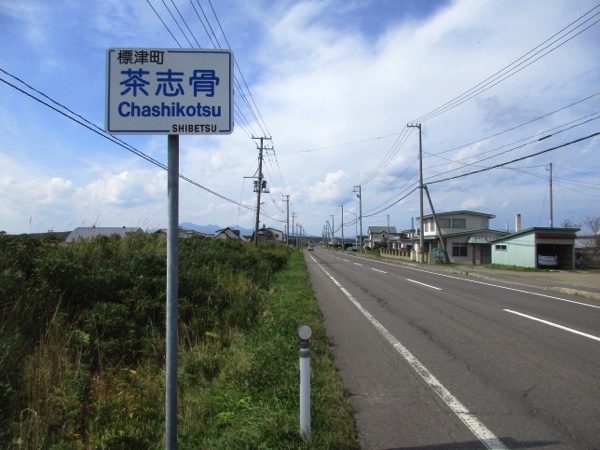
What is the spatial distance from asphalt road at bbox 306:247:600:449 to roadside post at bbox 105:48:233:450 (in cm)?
→ 255

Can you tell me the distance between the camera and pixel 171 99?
292 centimetres

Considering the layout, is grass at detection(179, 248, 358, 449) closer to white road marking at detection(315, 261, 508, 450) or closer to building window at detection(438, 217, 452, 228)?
white road marking at detection(315, 261, 508, 450)

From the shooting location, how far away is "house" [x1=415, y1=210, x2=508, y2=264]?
50156 millimetres

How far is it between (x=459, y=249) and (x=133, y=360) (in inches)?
1976

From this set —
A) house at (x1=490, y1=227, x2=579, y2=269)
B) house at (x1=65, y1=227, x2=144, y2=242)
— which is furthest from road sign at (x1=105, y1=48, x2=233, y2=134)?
house at (x1=490, y1=227, x2=579, y2=269)

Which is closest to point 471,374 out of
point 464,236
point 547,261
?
point 547,261

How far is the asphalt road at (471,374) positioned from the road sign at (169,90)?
3.03 metres

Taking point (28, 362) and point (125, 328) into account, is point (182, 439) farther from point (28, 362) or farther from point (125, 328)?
point (125, 328)

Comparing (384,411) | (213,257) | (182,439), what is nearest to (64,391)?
(182,439)

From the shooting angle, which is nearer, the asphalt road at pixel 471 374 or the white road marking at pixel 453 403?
the white road marking at pixel 453 403

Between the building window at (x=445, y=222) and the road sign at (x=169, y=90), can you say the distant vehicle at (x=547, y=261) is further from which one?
the road sign at (x=169, y=90)

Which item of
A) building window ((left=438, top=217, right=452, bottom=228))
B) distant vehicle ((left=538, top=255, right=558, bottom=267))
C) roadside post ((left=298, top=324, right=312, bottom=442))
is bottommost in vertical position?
distant vehicle ((left=538, top=255, right=558, bottom=267))

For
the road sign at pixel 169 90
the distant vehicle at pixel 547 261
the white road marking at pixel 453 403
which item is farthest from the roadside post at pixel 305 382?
the distant vehicle at pixel 547 261

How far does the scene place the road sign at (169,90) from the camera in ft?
9.50
